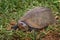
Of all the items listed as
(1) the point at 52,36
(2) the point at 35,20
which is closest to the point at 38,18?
(2) the point at 35,20

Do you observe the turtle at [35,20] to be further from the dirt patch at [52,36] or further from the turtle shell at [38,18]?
the dirt patch at [52,36]

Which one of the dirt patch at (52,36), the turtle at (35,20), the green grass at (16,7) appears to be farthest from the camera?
the green grass at (16,7)

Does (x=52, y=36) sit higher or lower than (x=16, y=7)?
lower

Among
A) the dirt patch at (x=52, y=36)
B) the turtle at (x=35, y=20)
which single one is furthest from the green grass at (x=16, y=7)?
the dirt patch at (x=52, y=36)

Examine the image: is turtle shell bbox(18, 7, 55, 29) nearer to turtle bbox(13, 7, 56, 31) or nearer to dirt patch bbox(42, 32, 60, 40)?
turtle bbox(13, 7, 56, 31)

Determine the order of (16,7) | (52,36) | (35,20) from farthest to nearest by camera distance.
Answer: (16,7) < (35,20) < (52,36)

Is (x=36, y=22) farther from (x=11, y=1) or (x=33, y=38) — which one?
(x=11, y=1)

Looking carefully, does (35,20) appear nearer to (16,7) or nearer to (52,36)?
(52,36)

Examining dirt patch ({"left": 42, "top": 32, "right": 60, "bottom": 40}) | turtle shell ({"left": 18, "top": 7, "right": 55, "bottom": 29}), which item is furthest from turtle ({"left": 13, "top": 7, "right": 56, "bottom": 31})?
dirt patch ({"left": 42, "top": 32, "right": 60, "bottom": 40})
